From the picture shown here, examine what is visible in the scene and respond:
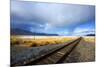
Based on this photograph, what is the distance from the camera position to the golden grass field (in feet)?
7.42

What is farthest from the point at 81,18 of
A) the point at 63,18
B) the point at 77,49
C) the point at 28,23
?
the point at 28,23

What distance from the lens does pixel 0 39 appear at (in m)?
2.19

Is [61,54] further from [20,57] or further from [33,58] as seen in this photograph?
[20,57]

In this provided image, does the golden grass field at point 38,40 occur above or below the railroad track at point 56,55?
above

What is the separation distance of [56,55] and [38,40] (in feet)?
1.11

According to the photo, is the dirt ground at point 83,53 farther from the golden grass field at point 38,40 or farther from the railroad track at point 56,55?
the golden grass field at point 38,40

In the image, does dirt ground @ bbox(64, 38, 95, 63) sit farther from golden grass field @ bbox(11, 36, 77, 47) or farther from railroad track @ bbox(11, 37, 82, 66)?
golden grass field @ bbox(11, 36, 77, 47)

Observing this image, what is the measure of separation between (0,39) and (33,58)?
20.0 inches

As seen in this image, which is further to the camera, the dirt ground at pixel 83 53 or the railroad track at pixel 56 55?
the dirt ground at pixel 83 53

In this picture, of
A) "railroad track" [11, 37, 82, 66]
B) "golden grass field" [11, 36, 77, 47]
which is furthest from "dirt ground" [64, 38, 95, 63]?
"golden grass field" [11, 36, 77, 47]

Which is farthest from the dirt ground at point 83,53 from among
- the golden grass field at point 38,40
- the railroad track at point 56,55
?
the golden grass field at point 38,40

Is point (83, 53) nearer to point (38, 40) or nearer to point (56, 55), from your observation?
point (56, 55)

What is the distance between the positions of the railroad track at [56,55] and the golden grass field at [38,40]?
92 mm

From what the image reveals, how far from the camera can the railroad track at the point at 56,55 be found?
7.71 feet
